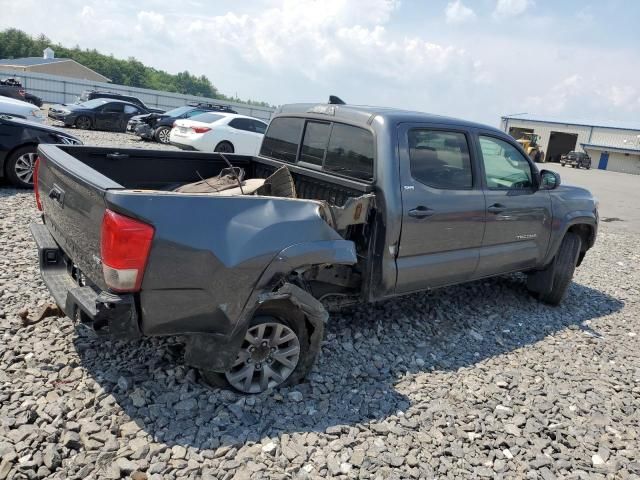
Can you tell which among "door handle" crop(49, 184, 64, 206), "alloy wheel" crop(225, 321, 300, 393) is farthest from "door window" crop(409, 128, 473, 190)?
"door handle" crop(49, 184, 64, 206)

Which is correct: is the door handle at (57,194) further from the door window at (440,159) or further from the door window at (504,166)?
the door window at (504,166)

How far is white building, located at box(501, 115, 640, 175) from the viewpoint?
50.7 metres

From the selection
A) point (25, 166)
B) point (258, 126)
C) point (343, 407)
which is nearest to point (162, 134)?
point (258, 126)

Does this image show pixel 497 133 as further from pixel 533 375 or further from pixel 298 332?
pixel 298 332

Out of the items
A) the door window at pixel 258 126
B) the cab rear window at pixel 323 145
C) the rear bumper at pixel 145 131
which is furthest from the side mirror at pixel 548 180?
the rear bumper at pixel 145 131

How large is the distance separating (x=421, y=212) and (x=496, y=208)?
42.9 inches

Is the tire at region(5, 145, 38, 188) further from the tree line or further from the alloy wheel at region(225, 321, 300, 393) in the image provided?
the tree line

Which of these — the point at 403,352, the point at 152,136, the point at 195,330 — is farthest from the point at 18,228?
the point at 152,136

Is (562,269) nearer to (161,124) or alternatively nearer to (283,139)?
(283,139)

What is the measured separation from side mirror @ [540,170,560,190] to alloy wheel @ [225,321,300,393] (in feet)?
10.8

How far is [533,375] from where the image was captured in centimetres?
427

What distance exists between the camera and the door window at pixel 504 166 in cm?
485

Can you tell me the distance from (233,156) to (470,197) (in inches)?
88.7

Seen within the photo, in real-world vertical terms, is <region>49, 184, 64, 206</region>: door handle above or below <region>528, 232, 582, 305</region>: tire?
above
